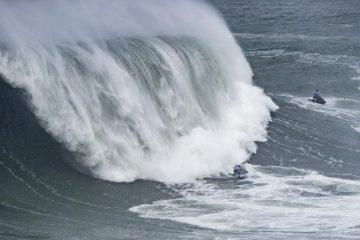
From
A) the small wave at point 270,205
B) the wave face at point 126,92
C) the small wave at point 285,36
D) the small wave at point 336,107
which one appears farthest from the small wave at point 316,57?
the small wave at point 270,205

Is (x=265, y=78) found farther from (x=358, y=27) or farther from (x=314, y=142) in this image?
(x=358, y=27)

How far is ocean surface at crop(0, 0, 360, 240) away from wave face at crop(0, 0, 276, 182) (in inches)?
2.3

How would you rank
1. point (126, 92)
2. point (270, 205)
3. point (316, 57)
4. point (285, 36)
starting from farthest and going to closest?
point (285, 36) < point (316, 57) < point (126, 92) < point (270, 205)

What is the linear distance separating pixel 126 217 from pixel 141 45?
11484 mm

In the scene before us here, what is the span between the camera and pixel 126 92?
1059 inches

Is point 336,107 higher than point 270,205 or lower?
higher

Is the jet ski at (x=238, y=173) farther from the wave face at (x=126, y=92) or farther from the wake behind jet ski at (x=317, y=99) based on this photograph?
the wake behind jet ski at (x=317, y=99)

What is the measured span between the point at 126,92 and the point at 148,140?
1938mm

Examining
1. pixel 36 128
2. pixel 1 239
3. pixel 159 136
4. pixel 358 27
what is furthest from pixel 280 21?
pixel 1 239

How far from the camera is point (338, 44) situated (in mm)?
56344

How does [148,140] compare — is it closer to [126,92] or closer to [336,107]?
[126,92]

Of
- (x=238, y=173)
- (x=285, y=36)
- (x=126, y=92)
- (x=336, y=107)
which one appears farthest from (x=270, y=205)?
(x=285, y=36)

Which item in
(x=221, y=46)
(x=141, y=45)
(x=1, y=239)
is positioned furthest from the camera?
(x=221, y=46)

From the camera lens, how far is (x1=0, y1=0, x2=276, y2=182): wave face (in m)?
24.5
